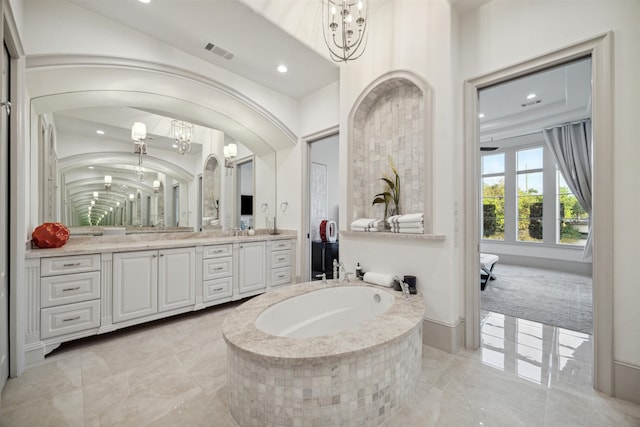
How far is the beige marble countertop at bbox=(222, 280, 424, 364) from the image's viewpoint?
51.4 inches

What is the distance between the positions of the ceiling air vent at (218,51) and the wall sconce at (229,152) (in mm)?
1445

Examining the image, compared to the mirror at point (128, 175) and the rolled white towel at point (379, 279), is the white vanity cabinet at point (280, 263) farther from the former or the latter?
the rolled white towel at point (379, 279)

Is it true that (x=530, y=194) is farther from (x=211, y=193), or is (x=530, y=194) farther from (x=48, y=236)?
(x=48, y=236)

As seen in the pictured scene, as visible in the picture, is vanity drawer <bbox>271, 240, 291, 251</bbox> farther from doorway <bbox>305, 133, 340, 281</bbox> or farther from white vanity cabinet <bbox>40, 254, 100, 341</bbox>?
white vanity cabinet <bbox>40, 254, 100, 341</bbox>

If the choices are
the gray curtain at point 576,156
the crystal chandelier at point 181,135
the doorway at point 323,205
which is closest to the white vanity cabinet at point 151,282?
the crystal chandelier at point 181,135

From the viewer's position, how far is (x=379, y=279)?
251 centimetres

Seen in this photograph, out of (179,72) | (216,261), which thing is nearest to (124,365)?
(216,261)

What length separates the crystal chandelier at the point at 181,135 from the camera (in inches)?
141

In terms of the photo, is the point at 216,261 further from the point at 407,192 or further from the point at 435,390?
the point at 435,390

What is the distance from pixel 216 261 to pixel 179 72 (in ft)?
6.96

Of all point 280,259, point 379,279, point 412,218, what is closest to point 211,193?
point 280,259

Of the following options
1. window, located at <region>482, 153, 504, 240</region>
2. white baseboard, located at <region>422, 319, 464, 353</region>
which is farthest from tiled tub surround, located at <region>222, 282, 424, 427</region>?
window, located at <region>482, 153, 504, 240</region>

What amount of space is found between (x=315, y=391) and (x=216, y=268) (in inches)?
89.7

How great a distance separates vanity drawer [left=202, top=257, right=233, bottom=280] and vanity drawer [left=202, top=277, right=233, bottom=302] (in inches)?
2.4
